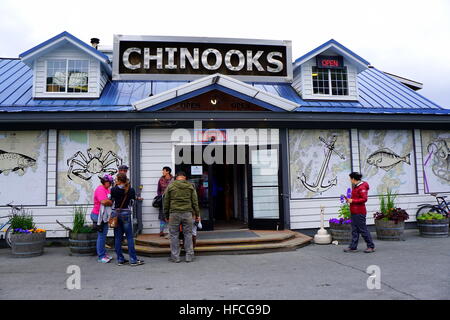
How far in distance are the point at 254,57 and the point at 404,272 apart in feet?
25.2

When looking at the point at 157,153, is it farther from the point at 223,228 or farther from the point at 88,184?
the point at 223,228

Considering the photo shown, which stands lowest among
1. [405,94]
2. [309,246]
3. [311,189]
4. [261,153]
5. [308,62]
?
[309,246]

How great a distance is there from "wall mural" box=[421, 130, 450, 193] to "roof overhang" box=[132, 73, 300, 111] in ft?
16.3

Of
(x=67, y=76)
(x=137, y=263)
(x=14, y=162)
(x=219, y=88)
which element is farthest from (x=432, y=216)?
(x=14, y=162)

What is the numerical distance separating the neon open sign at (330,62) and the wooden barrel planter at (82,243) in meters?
8.37

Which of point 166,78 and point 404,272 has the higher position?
point 166,78

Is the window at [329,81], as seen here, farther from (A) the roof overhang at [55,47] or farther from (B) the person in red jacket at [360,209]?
(A) the roof overhang at [55,47]

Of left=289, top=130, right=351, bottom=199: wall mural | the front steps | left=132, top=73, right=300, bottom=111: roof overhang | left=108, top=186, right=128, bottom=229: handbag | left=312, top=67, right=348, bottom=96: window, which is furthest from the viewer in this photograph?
left=312, top=67, right=348, bottom=96: window

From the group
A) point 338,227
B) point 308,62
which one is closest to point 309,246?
point 338,227

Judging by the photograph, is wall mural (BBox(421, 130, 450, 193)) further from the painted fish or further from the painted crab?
the painted crab

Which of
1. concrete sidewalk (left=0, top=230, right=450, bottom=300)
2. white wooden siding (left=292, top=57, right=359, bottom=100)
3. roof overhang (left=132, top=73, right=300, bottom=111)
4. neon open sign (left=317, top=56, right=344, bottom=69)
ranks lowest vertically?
concrete sidewalk (left=0, top=230, right=450, bottom=300)

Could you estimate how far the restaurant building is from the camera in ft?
29.8

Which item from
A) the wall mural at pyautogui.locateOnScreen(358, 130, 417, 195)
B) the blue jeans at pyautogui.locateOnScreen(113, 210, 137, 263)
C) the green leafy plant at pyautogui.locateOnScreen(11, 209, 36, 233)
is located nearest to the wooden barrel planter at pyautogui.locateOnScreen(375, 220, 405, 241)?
the wall mural at pyautogui.locateOnScreen(358, 130, 417, 195)

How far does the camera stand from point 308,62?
10.9 m
